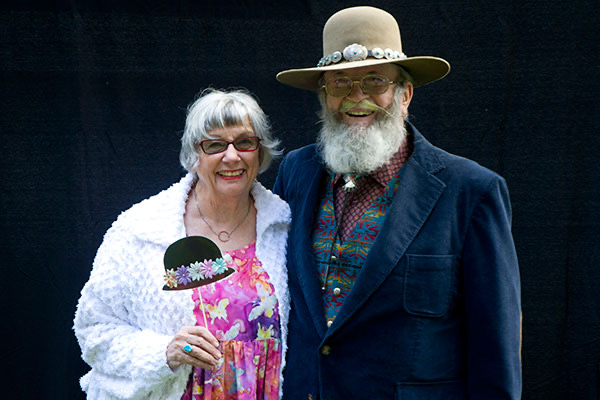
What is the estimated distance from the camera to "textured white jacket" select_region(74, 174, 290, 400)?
81.0 inches

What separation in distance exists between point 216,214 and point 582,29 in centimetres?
220

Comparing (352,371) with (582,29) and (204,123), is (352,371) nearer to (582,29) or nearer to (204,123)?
(204,123)

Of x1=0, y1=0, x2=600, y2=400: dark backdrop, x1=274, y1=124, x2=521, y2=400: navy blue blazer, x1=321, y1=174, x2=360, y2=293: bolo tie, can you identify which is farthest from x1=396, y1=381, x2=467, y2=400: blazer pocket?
x1=0, y1=0, x2=600, y2=400: dark backdrop

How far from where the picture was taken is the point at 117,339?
211 cm

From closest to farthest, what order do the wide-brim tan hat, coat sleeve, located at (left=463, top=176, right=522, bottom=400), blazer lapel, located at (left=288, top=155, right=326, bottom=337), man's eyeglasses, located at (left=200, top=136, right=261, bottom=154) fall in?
coat sleeve, located at (left=463, top=176, right=522, bottom=400) → blazer lapel, located at (left=288, top=155, right=326, bottom=337) → the wide-brim tan hat → man's eyeglasses, located at (left=200, top=136, right=261, bottom=154)

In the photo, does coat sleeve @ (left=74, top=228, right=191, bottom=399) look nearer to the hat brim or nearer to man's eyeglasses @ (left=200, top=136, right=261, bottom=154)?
man's eyeglasses @ (left=200, top=136, right=261, bottom=154)

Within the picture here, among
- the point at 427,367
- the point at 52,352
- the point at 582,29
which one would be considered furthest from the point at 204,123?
the point at 582,29

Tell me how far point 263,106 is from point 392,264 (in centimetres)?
157

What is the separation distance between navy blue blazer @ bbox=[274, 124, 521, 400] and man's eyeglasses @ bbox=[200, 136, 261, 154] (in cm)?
64

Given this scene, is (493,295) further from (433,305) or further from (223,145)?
(223,145)

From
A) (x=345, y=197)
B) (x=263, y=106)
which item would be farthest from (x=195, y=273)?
(x=263, y=106)

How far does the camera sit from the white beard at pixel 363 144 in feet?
6.61

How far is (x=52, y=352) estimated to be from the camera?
315cm

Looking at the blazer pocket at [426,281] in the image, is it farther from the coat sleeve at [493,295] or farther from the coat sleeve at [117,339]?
the coat sleeve at [117,339]
